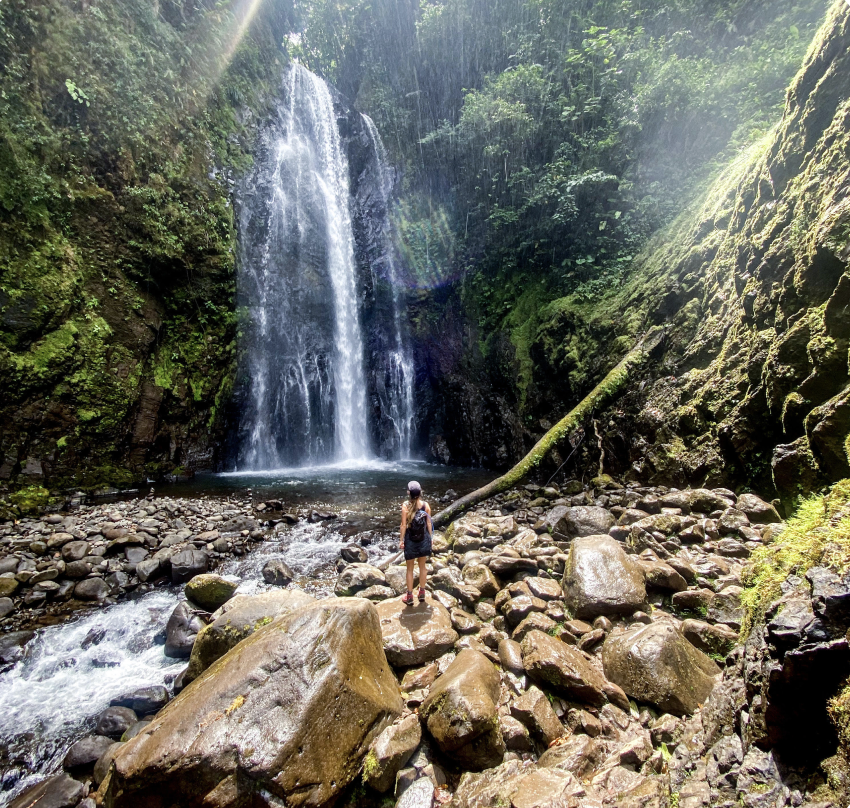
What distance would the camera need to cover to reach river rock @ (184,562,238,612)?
5332 mm

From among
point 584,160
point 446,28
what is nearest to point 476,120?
point 584,160

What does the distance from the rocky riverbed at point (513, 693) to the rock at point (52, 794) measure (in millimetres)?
14

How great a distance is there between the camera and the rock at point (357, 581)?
17.1ft

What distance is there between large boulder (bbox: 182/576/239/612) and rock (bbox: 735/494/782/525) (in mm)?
6829

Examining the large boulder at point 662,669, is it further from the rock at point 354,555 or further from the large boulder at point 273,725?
the rock at point 354,555

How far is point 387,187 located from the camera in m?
21.2

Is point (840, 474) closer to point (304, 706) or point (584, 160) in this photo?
point (304, 706)

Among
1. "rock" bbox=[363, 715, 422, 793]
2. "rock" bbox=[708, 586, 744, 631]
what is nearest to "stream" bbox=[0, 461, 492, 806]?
"rock" bbox=[363, 715, 422, 793]

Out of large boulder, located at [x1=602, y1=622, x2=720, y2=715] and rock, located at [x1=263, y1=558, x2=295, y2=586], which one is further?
rock, located at [x1=263, y1=558, x2=295, y2=586]

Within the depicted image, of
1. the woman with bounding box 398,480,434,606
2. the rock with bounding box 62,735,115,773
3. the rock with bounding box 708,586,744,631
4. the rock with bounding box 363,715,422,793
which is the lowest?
the rock with bounding box 62,735,115,773

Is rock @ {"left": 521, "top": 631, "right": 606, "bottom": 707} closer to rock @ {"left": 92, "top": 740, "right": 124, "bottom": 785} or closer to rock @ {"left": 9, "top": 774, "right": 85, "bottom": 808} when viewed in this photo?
rock @ {"left": 92, "top": 740, "right": 124, "bottom": 785}

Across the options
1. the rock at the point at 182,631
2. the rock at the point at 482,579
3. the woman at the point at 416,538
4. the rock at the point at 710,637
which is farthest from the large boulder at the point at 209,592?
the rock at the point at 710,637

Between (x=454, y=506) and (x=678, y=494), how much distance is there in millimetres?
3920

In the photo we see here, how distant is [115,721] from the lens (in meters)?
3.72
